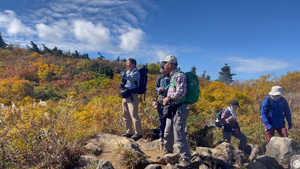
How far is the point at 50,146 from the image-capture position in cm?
294

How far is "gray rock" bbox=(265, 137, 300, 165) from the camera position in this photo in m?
3.84

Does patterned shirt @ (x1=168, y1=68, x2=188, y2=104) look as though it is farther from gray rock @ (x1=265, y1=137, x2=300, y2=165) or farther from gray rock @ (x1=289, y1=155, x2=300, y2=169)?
gray rock @ (x1=265, y1=137, x2=300, y2=165)

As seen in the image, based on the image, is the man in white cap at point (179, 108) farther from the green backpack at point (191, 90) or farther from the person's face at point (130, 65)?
the person's face at point (130, 65)

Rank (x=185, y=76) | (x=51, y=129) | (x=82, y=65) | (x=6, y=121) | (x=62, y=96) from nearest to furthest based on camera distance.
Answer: (x=185, y=76), (x=51, y=129), (x=6, y=121), (x=62, y=96), (x=82, y=65)

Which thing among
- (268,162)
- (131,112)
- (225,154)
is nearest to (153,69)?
(131,112)

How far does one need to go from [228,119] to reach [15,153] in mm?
3969

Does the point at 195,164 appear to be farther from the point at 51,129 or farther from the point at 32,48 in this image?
the point at 32,48

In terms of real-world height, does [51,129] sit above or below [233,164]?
above

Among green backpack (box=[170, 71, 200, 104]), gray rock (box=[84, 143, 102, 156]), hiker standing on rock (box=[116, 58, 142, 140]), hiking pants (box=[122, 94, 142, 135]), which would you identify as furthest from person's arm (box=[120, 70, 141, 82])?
gray rock (box=[84, 143, 102, 156])

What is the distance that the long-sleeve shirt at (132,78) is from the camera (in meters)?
4.05

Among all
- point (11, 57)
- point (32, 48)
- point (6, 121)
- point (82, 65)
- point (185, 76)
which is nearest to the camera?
point (185, 76)

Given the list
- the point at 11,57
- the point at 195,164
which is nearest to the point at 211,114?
the point at 195,164

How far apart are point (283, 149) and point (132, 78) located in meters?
3.39

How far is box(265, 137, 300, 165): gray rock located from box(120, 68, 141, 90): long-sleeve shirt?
313cm
